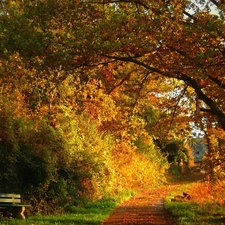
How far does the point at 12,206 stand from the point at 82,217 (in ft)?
11.2

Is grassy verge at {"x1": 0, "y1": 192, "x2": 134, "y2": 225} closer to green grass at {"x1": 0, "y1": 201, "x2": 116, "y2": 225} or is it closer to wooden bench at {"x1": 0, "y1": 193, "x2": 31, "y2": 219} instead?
green grass at {"x1": 0, "y1": 201, "x2": 116, "y2": 225}

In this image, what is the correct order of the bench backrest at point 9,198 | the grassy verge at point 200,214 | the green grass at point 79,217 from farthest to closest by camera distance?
the grassy verge at point 200,214 < the bench backrest at point 9,198 < the green grass at point 79,217

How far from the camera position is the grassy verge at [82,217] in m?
13.4

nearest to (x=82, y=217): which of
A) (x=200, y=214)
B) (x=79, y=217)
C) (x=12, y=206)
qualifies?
(x=79, y=217)

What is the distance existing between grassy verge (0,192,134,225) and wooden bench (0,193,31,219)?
38 centimetres

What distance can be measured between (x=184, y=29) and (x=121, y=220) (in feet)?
26.3

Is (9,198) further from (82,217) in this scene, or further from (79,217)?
(82,217)

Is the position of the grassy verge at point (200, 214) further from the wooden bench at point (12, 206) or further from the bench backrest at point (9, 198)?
the bench backrest at point (9, 198)

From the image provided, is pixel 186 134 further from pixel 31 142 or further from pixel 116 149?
pixel 116 149

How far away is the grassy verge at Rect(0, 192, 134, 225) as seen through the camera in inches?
526

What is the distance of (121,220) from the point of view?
15828mm

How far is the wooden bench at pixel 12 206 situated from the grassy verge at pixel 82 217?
380mm

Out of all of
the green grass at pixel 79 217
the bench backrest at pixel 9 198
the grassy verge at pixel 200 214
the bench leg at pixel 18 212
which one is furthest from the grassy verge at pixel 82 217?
the grassy verge at pixel 200 214

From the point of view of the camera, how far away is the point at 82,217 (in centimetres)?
1597
